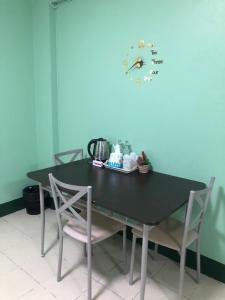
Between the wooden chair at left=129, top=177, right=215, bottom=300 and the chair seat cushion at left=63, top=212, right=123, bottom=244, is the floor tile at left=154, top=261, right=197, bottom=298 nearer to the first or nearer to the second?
the wooden chair at left=129, top=177, right=215, bottom=300

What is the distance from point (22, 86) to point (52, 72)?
400 mm

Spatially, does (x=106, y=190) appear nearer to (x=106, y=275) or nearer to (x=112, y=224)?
(x=112, y=224)

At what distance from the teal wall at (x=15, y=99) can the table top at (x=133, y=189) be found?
0.93m

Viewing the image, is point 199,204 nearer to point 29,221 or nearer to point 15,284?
point 15,284

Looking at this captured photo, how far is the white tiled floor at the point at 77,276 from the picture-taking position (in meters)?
1.77

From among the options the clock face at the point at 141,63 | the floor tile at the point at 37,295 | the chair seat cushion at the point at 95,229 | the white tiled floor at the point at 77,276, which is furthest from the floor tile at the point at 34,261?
the clock face at the point at 141,63

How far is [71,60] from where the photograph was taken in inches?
100

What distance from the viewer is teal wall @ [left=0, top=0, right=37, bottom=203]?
261 centimetres

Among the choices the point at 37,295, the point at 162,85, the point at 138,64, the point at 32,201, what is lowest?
the point at 37,295

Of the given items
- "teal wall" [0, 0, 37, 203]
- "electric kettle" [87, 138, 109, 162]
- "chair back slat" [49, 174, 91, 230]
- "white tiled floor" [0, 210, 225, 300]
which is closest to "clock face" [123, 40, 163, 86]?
"electric kettle" [87, 138, 109, 162]

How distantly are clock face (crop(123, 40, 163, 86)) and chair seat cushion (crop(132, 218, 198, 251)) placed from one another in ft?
3.68

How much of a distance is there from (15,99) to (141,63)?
1500 mm

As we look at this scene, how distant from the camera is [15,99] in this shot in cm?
279

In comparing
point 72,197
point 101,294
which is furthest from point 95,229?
point 101,294
